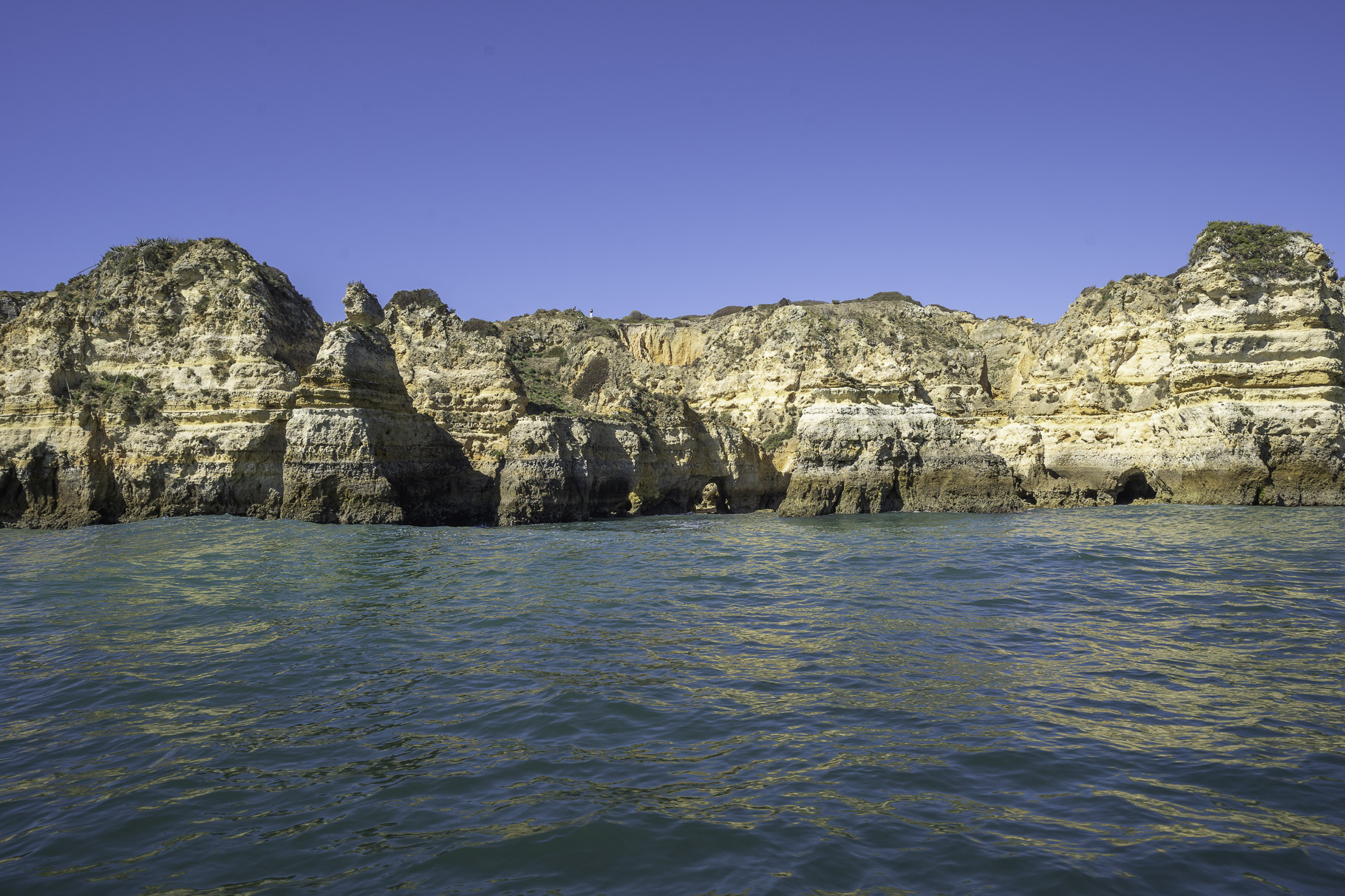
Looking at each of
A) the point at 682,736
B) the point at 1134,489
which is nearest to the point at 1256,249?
the point at 1134,489

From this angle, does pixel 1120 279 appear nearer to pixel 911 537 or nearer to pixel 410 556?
pixel 911 537

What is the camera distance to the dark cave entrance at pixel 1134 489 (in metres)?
32.0

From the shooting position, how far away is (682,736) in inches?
254

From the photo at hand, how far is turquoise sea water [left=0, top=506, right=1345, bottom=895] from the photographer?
4.55m

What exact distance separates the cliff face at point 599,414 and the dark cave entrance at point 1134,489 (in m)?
0.21

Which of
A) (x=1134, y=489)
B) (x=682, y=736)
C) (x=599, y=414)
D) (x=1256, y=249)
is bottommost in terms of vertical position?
(x=682, y=736)

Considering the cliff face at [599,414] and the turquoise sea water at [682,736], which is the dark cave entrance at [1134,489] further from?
the turquoise sea water at [682,736]

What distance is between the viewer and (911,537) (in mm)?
20688

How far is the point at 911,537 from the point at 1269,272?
1848 cm

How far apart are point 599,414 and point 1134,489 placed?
880 inches

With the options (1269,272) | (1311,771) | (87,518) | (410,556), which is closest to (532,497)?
(410,556)

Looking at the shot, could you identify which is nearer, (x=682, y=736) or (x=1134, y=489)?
(x=682, y=736)

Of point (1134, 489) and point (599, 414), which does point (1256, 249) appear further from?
point (599, 414)

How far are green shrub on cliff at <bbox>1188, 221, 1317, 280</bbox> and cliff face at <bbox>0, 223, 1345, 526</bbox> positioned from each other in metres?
0.09
